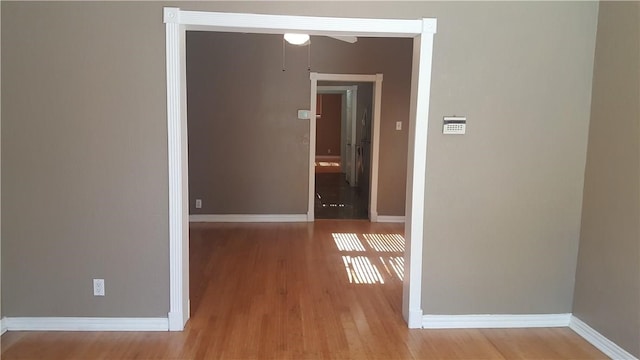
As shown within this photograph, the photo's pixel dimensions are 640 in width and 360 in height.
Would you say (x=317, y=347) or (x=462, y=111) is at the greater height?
(x=462, y=111)

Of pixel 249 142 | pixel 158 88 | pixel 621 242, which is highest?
pixel 158 88

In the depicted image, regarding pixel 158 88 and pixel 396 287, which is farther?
pixel 396 287

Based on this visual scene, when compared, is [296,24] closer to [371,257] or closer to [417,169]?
[417,169]

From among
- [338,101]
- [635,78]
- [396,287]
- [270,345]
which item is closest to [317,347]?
[270,345]

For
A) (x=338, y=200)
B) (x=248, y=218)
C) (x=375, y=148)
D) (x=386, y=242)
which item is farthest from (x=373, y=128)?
(x=248, y=218)

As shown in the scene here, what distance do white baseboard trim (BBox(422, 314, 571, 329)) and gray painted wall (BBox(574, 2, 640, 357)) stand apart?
0.17m

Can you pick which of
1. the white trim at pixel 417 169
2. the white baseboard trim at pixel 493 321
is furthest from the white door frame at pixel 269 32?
the white baseboard trim at pixel 493 321

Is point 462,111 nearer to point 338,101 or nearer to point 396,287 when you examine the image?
point 396,287

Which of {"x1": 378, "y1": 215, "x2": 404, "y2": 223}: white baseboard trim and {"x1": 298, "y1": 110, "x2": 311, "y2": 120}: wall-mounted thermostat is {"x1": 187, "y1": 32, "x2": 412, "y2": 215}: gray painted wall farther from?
{"x1": 378, "y1": 215, "x2": 404, "y2": 223}: white baseboard trim

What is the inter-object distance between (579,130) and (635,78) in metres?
0.47

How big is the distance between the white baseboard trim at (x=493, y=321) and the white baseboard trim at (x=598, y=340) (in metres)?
0.08

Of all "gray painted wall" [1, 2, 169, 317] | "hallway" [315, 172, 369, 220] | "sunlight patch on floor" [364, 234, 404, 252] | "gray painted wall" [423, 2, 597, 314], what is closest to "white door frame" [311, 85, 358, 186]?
"hallway" [315, 172, 369, 220]

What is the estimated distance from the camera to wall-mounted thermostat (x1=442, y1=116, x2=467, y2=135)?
2.60 m

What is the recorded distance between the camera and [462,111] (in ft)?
8.56
